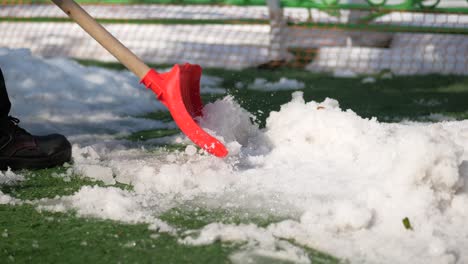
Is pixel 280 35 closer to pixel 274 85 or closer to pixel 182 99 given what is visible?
pixel 274 85

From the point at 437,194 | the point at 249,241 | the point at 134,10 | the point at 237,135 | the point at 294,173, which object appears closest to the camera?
the point at 249,241

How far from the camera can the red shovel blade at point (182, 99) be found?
2.78 m

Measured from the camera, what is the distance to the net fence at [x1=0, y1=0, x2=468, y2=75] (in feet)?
19.3

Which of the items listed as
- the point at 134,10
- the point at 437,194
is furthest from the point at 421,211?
the point at 134,10

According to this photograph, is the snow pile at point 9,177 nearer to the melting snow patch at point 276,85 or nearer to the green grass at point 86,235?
the green grass at point 86,235

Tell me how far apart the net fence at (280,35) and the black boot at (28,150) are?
3.16 meters

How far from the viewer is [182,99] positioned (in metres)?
2.91

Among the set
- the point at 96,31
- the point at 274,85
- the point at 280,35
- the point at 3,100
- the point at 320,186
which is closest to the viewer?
the point at 320,186

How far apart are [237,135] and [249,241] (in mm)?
1086

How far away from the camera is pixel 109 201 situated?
2.37 meters

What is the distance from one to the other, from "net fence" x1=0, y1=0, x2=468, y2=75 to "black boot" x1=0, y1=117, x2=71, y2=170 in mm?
3160

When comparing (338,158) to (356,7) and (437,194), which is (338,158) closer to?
(437,194)

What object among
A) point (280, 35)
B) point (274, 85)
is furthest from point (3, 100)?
point (280, 35)

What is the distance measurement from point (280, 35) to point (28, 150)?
3487 mm
